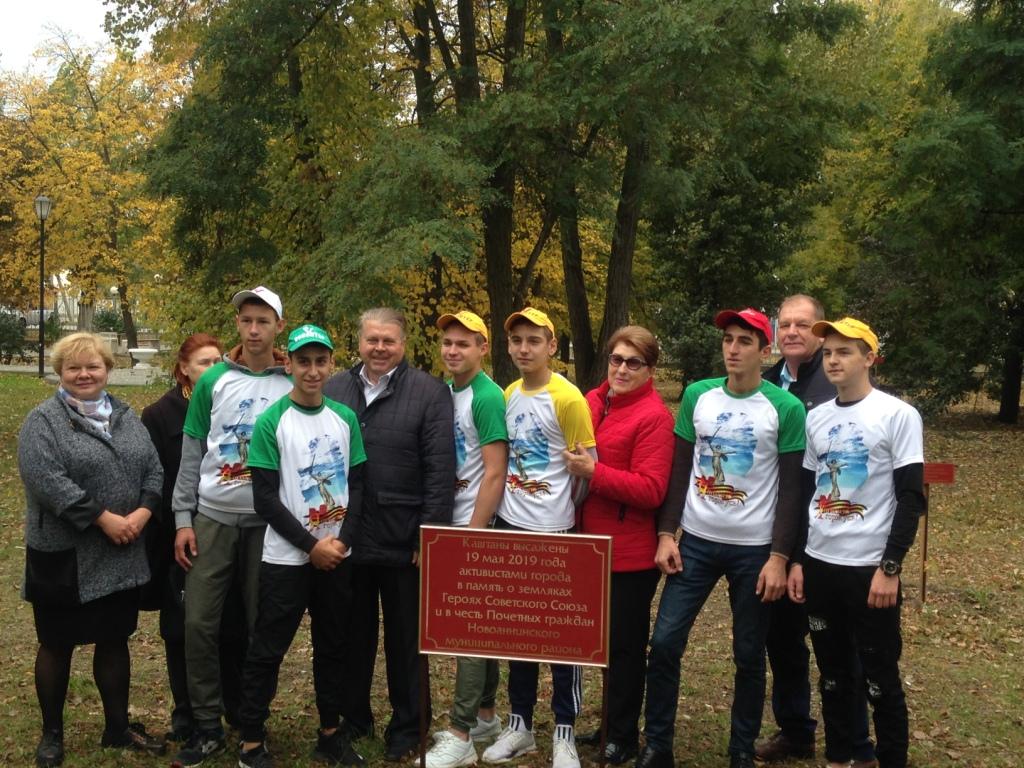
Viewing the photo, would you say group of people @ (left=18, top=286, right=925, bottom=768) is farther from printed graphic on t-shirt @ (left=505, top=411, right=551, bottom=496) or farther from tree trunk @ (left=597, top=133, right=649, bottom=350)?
tree trunk @ (left=597, top=133, right=649, bottom=350)

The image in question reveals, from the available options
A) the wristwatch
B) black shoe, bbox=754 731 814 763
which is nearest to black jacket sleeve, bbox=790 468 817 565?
the wristwatch

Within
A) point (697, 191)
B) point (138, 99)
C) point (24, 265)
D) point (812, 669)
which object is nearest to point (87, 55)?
point (138, 99)

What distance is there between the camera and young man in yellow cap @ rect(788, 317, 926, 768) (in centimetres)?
454

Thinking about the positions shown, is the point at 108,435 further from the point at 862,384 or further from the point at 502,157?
the point at 502,157

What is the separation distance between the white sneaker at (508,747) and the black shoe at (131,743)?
5.06 feet

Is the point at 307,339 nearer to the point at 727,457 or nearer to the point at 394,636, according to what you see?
the point at 394,636

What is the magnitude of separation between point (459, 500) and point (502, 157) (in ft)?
32.2

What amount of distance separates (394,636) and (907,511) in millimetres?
2355

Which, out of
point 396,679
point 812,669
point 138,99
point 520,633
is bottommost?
point 812,669

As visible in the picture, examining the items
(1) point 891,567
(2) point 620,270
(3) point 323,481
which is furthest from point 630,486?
(2) point 620,270

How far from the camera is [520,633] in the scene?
4656 mm

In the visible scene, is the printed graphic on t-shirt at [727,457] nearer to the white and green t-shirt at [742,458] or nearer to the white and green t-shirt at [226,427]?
the white and green t-shirt at [742,458]

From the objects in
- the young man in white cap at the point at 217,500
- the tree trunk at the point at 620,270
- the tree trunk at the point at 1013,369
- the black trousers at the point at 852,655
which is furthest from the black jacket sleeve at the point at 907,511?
the tree trunk at the point at 1013,369

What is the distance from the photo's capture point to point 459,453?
5.16 m
